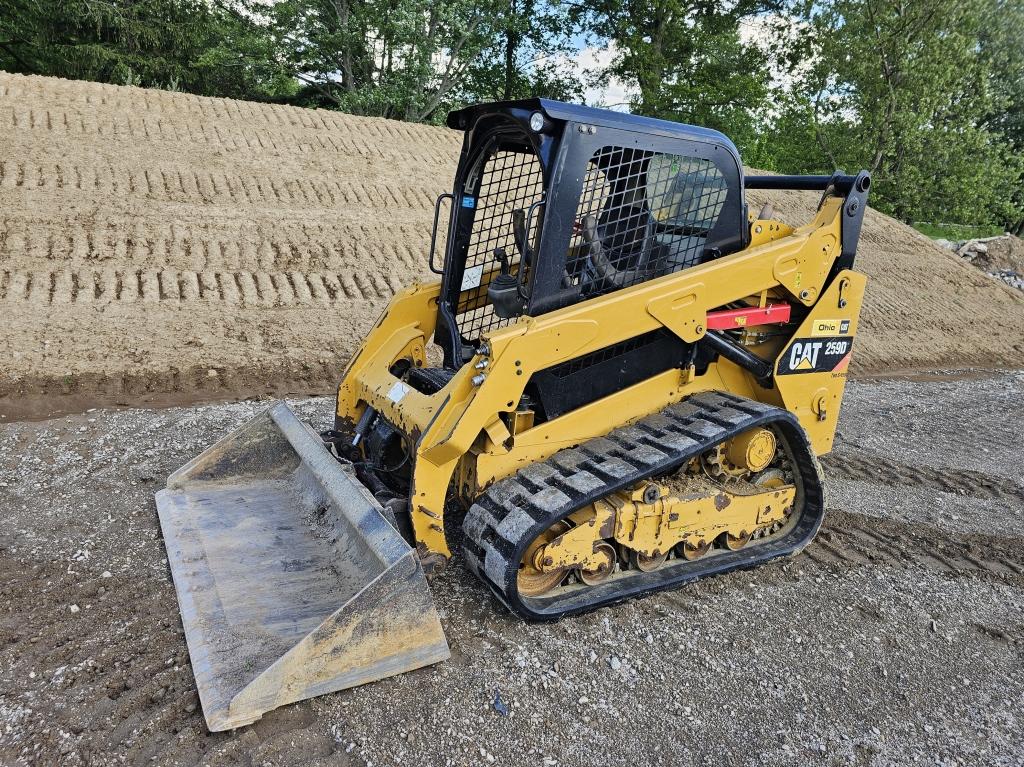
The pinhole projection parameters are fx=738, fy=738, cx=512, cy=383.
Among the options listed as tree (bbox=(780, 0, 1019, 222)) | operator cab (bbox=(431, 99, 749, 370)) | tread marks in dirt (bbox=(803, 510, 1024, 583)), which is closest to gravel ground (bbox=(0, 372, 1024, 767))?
tread marks in dirt (bbox=(803, 510, 1024, 583))

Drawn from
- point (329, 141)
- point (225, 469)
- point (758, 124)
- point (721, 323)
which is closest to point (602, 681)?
point (721, 323)

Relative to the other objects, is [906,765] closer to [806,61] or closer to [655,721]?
[655,721]

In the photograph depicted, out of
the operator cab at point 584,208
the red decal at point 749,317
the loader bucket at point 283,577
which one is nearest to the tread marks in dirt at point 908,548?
the red decal at point 749,317

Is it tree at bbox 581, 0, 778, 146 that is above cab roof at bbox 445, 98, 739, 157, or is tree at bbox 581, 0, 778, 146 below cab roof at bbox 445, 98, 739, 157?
above

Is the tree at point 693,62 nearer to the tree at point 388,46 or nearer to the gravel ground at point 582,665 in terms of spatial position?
the tree at point 388,46

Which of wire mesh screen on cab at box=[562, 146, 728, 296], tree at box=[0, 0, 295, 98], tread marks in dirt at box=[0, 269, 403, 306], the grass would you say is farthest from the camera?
the grass

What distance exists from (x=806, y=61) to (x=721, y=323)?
67.4ft

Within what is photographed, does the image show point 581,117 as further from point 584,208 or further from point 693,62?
point 693,62

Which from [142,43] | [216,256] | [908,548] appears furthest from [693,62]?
[908,548]

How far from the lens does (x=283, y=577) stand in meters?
3.26

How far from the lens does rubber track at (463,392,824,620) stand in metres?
3.05

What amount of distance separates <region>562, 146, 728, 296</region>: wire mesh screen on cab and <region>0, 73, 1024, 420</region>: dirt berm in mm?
3845

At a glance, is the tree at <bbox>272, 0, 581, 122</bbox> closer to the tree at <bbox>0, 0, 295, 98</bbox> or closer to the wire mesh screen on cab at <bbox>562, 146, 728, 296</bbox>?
the tree at <bbox>0, 0, 295, 98</bbox>

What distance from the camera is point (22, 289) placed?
22.9 feet
